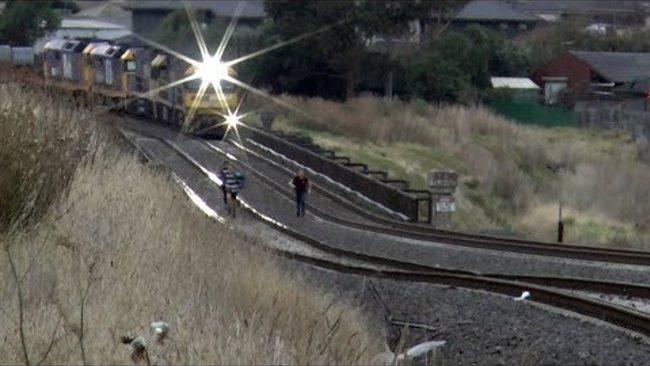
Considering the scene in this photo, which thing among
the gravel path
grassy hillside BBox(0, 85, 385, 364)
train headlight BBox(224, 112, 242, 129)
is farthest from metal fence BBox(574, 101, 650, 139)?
grassy hillside BBox(0, 85, 385, 364)

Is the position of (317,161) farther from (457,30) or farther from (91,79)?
(457,30)

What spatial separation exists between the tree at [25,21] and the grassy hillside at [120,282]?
3892 centimetres

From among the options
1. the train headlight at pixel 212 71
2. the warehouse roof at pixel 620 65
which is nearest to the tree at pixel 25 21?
the train headlight at pixel 212 71

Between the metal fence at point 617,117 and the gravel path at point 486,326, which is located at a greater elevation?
the gravel path at point 486,326

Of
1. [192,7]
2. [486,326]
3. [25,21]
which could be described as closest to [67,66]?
[25,21]

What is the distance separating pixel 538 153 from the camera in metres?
41.5

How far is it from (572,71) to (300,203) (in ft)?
64.3

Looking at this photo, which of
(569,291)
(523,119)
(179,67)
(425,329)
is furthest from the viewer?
(523,119)

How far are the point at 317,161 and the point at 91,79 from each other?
47.9 feet

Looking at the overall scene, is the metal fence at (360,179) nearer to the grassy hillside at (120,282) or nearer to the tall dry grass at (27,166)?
the grassy hillside at (120,282)

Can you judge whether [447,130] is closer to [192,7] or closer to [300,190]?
[300,190]

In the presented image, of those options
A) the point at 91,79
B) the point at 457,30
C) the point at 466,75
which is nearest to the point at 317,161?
the point at 91,79

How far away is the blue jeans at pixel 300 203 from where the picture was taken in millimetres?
22422

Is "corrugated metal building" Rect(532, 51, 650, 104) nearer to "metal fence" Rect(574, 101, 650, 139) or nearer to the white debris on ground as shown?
"metal fence" Rect(574, 101, 650, 139)
